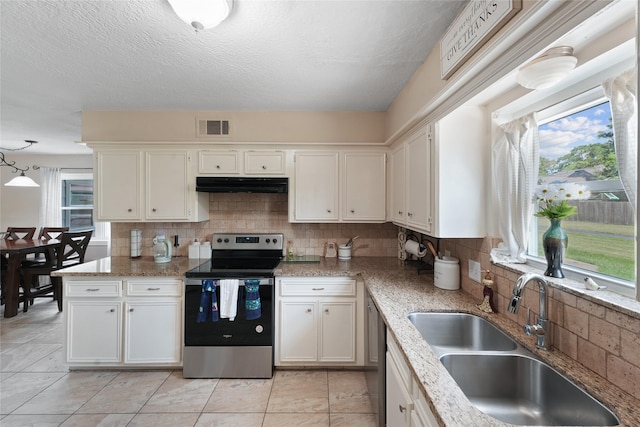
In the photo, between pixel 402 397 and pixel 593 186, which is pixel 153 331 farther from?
pixel 593 186

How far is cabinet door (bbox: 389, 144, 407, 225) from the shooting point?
2348mm

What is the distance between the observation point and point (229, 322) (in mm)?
2326

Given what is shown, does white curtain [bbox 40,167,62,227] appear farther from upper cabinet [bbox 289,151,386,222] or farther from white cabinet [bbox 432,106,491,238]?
white cabinet [bbox 432,106,491,238]

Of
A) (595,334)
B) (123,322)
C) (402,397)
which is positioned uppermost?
(595,334)

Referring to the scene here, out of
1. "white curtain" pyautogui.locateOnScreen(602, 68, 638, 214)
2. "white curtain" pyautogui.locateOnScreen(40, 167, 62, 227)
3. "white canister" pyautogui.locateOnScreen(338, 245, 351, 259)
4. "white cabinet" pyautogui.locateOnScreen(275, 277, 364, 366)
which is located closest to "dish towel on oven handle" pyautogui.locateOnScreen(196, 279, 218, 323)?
"white cabinet" pyautogui.locateOnScreen(275, 277, 364, 366)

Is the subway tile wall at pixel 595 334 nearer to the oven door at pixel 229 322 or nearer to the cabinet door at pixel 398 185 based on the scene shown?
the cabinet door at pixel 398 185

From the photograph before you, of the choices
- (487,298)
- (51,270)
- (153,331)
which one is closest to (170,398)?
(153,331)

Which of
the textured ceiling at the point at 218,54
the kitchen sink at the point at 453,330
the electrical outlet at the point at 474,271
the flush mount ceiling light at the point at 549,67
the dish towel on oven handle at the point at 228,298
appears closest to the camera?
the flush mount ceiling light at the point at 549,67

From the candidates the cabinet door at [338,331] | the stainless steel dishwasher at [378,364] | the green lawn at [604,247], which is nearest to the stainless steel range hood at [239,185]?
the cabinet door at [338,331]

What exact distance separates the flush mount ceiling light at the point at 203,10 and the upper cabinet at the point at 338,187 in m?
1.50

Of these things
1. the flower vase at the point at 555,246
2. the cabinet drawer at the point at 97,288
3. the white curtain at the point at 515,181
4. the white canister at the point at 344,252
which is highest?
the white curtain at the point at 515,181

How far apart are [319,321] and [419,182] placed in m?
1.44

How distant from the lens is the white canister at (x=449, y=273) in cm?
197

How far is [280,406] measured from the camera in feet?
6.67
